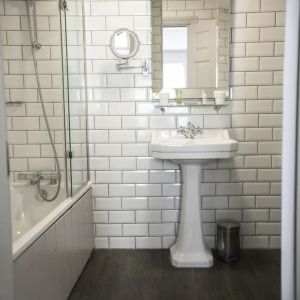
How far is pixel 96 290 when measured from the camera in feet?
6.45

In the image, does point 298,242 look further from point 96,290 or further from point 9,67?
point 9,67

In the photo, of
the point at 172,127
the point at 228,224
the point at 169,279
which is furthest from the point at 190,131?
the point at 169,279

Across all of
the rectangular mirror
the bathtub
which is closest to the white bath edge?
the bathtub

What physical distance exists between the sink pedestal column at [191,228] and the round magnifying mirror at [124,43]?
93cm

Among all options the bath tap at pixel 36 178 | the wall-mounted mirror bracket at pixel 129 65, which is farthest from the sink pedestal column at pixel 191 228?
the bath tap at pixel 36 178

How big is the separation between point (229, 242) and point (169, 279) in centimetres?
54

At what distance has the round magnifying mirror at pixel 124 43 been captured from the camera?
2.44 meters

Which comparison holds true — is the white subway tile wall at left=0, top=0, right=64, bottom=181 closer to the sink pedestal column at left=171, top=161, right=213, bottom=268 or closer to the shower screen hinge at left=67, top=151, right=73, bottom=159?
the shower screen hinge at left=67, top=151, right=73, bottom=159

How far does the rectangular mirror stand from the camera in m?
2.41

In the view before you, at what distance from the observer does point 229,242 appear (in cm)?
235

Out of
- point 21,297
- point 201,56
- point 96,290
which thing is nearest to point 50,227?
point 21,297

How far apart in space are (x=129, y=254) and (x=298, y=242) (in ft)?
6.14

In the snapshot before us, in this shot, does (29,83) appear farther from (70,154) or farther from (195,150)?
(195,150)

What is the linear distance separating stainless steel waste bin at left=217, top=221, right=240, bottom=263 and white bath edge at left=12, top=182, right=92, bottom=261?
41.3 inches
